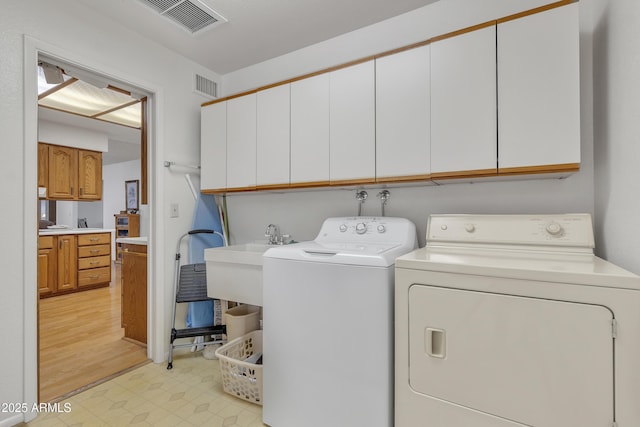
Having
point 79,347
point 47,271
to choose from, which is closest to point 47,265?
point 47,271

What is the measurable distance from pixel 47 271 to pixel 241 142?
149 inches

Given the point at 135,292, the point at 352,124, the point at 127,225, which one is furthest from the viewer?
the point at 127,225

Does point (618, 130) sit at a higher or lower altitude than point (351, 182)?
higher

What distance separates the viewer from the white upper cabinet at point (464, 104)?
1554 millimetres

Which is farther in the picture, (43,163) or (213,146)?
(43,163)

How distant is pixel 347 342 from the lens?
1421 mm

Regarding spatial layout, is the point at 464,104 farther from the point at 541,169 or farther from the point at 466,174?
the point at 541,169

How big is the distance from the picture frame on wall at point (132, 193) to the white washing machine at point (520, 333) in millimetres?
7575

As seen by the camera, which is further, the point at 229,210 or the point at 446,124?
the point at 229,210

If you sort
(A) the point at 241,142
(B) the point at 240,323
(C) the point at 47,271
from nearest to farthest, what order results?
1. (B) the point at 240,323
2. (A) the point at 241,142
3. (C) the point at 47,271

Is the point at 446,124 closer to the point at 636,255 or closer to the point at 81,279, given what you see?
the point at 636,255

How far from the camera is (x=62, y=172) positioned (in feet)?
15.7

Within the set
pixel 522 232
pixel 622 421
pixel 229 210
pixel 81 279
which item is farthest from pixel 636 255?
pixel 81 279

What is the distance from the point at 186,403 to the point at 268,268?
1.03m
